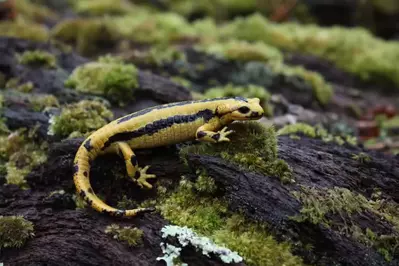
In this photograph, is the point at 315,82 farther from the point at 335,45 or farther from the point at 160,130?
the point at 160,130

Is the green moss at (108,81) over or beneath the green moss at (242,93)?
over

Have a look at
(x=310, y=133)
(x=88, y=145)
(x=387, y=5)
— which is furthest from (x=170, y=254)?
(x=387, y=5)

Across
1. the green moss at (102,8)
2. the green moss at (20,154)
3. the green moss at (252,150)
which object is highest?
the green moss at (252,150)

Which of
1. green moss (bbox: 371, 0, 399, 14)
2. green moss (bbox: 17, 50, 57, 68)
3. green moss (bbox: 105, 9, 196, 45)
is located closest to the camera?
green moss (bbox: 17, 50, 57, 68)

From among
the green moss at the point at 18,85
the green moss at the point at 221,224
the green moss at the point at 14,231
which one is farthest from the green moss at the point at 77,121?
the green moss at the point at 221,224

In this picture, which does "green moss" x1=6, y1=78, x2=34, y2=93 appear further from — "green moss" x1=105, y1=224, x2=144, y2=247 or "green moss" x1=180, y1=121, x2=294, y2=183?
"green moss" x1=105, y1=224, x2=144, y2=247

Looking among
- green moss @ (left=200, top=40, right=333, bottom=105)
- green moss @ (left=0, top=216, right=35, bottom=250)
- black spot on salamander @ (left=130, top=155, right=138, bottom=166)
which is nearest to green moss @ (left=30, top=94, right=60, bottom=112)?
black spot on salamander @ (left=130, top=155, right=138, bottom=166)

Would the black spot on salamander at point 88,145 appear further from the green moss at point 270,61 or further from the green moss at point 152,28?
the green moss at point 152,28
